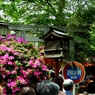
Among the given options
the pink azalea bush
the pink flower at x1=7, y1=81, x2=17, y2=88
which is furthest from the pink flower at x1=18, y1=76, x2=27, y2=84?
the pink flower at x1=7, y1=81, x2=17, y2=88

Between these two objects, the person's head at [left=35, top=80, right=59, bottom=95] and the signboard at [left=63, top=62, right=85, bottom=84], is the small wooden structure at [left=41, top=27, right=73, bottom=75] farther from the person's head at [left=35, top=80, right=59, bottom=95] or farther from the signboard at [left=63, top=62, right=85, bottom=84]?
the person's head at [left=35, top=80, right=59, bottom=95]

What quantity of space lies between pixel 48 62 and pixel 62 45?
2755 millimetres

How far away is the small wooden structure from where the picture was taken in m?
7.85

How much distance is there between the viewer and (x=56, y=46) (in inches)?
320

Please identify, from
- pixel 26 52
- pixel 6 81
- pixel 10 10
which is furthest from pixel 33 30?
pixel 6 81

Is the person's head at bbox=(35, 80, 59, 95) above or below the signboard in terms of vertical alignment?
above

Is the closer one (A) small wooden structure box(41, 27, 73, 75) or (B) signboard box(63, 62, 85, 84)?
(B) signboard box(63, 62, 85, 84)

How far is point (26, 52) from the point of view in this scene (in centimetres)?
653

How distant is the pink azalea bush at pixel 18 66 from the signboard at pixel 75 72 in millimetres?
554

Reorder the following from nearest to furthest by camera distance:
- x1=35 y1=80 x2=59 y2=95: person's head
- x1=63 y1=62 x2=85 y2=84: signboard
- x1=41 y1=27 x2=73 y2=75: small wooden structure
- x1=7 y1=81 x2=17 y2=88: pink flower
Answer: x1=35 y1=80 x2=59 y2=95: person's head → x1=7 y1=81 x2=17 y2=88: pink flower → x1=63 y1=62 x2=85 y2=84: signboard → x1=41 y1=27 x2=73 y2=75: small wooden structure

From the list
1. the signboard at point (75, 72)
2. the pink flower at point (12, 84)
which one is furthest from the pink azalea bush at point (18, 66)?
the signboard at point (75, 72)

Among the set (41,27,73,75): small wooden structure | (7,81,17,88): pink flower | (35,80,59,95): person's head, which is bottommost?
(7,81,17,88): pink flower

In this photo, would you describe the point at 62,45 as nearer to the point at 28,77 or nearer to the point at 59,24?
Result: the point at 28,77

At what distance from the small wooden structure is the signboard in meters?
1.11
